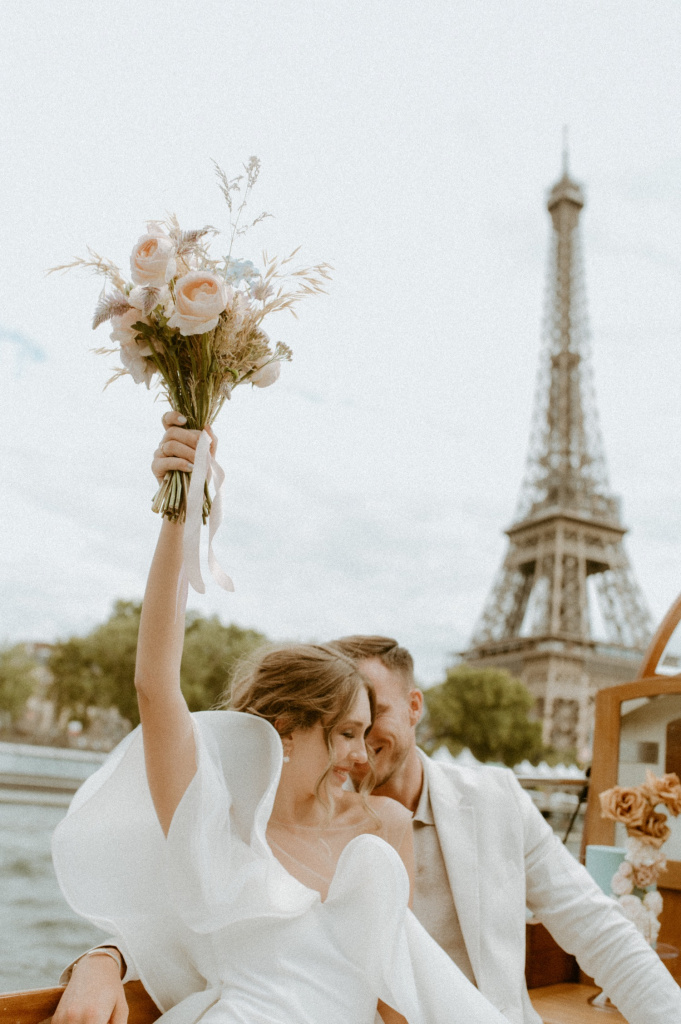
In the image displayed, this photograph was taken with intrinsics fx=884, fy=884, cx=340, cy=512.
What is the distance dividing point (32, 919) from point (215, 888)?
10977 millimetres

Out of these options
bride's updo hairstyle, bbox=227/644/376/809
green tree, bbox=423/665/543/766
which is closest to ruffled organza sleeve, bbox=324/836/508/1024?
bride's updo hairstyle, bbox=227/644/376/809

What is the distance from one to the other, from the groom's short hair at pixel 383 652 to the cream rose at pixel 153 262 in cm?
116

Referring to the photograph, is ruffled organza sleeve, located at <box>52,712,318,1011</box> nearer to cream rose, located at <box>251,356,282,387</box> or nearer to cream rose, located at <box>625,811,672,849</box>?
cream rose, located at <box>251,356,282,387</box>

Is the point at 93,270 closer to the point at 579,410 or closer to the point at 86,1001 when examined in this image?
the point at 86,1001

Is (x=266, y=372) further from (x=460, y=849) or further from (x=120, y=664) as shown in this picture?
(x=120, y=664)

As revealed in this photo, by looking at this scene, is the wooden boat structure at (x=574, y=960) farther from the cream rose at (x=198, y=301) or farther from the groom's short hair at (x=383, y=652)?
the cream rose at (x=198, y=301)

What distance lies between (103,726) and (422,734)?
1147cm

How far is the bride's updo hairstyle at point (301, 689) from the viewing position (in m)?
1.96

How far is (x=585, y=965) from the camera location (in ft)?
6.91

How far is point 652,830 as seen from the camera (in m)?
2.76

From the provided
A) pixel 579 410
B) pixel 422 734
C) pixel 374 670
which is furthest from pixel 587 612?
pixel 374 670

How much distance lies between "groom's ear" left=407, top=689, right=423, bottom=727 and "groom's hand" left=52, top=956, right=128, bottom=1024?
104 cm

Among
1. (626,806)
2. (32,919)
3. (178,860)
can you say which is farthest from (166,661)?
(32,919)

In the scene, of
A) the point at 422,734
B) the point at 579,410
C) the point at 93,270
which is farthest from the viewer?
the point at 579,410
